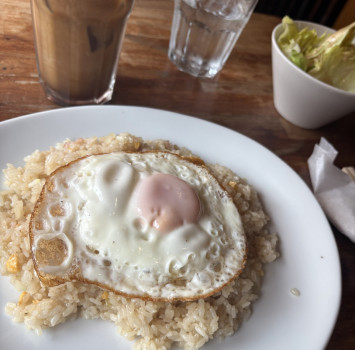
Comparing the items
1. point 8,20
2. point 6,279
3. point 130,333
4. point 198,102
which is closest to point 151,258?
point 130,333

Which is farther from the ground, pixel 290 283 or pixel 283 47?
pixel 283 47

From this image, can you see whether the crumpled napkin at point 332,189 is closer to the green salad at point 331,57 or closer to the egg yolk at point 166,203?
the green salad at point 331,57

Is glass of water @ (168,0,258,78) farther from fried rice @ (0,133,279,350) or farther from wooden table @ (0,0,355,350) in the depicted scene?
fried rice @ (0,133,279,350)

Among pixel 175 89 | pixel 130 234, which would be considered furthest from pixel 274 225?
pixel 175 89

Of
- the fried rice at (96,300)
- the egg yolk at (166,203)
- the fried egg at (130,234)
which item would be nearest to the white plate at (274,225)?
the fried rice at (96,300)

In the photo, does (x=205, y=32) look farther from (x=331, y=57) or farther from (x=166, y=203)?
(x=166, y=203)

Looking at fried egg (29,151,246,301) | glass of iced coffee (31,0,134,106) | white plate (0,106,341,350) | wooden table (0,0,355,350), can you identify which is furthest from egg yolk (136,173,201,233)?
wooden table (0,0,355,350)

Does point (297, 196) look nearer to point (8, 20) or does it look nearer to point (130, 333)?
point (130, 333)
